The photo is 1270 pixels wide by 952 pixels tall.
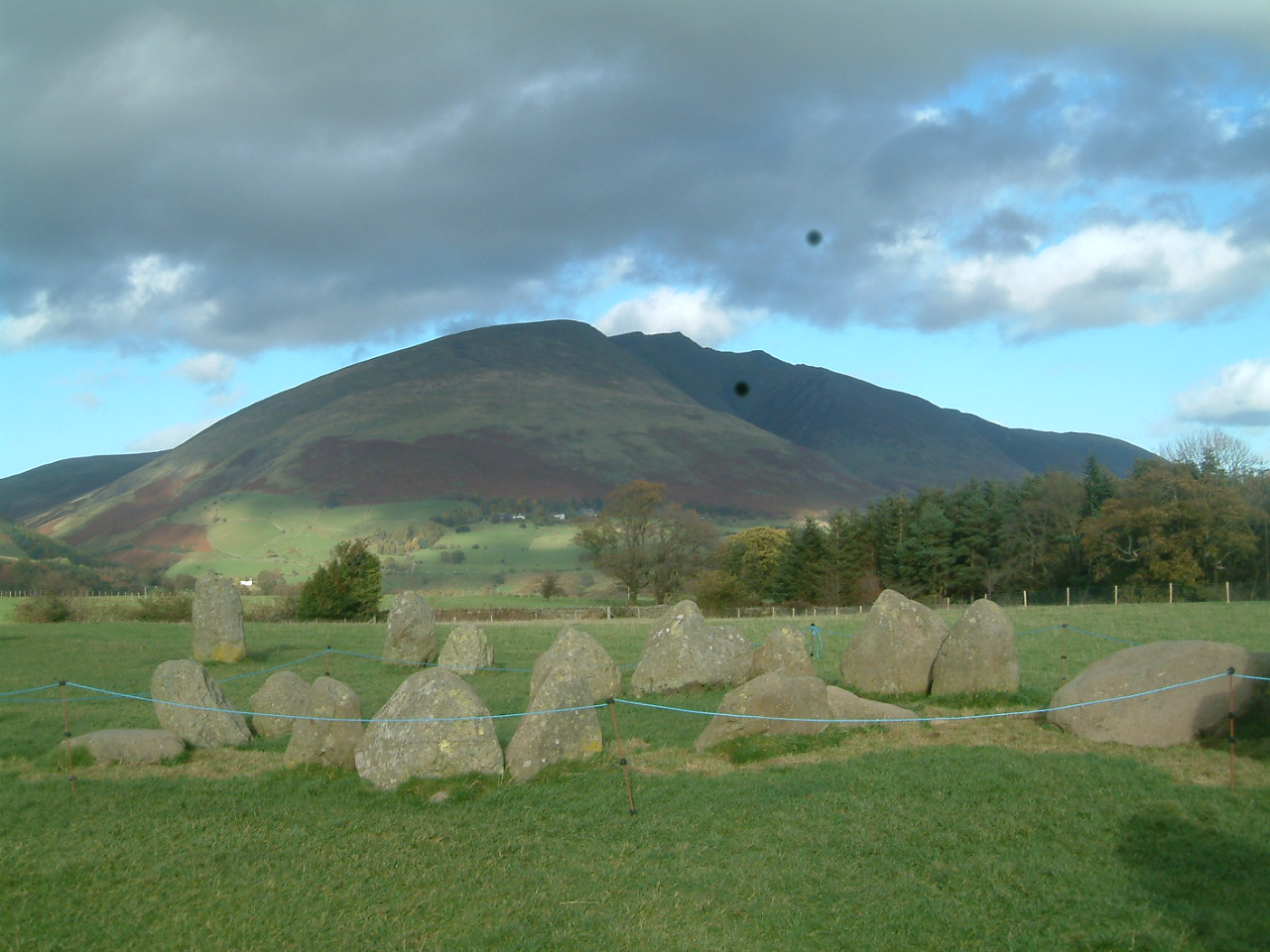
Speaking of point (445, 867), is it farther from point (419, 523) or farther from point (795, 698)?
point (419, 523)

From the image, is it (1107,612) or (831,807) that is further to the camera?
(1107,612)

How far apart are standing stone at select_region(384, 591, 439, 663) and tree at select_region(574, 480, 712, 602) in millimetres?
48087

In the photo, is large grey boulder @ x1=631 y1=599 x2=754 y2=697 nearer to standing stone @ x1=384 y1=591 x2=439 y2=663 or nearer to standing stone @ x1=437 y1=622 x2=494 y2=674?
standing stone @ x1=437 y1=622 x2=494 y2=674

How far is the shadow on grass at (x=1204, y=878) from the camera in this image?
21.4 ft

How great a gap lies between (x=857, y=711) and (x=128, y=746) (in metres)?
10.1

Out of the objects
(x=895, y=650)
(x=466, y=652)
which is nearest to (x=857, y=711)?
(x=895, y=650)

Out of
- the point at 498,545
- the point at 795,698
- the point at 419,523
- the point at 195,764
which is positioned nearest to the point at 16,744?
the point at 195,764

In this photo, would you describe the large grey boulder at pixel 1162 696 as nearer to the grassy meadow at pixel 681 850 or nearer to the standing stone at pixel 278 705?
the grassy meadow at pixel 681 850

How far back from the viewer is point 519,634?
34562 mm

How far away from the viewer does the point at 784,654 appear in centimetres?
1819

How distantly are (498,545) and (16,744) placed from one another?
11241 cm

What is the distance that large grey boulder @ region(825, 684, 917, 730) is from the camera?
42.7 feet

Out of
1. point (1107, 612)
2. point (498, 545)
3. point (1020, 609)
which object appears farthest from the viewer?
point (498, 545)

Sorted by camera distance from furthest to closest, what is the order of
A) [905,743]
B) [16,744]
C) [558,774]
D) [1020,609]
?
[1020,609] < [16,744] < [905,743] < [558,774]
